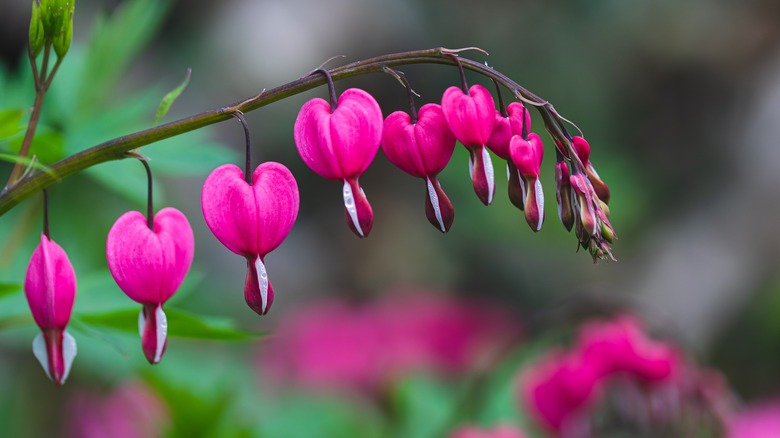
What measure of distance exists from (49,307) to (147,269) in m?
0.08

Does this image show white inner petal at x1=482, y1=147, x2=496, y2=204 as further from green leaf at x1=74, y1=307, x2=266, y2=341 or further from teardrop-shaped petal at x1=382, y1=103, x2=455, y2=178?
green leaf at x1=74, y1=307, x2=266, y2=341

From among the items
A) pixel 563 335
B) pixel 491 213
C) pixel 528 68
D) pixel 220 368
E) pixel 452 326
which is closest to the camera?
pixel 563 335

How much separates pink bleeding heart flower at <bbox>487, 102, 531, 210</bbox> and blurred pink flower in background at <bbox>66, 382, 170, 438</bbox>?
1.60m

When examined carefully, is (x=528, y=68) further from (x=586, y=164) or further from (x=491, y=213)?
(x=586, y=164)

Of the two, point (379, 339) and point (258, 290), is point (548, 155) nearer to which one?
point (379, 339)

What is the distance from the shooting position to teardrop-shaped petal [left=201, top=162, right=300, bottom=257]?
657mm

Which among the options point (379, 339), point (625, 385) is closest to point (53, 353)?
point (625, 385)

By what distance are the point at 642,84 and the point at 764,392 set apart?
1.36 metres

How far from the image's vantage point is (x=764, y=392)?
3.49 meters

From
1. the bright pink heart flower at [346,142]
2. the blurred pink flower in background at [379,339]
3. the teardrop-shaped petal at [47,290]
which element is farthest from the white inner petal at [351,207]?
the blurred pink flower in background at [379,339]

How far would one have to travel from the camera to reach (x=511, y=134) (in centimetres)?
71

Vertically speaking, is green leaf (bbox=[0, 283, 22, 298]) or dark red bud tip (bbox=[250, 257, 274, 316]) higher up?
dark red bud tip (bbox=[250, 257, 274, 316])

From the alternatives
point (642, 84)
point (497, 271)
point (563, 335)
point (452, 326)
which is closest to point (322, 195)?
point (497, 271)

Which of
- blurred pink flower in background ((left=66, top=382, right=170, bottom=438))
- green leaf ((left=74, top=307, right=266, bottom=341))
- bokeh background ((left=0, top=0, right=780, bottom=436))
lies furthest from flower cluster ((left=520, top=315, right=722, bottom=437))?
bokeh background ((left=0, top=0, right=780, bottom=436))
